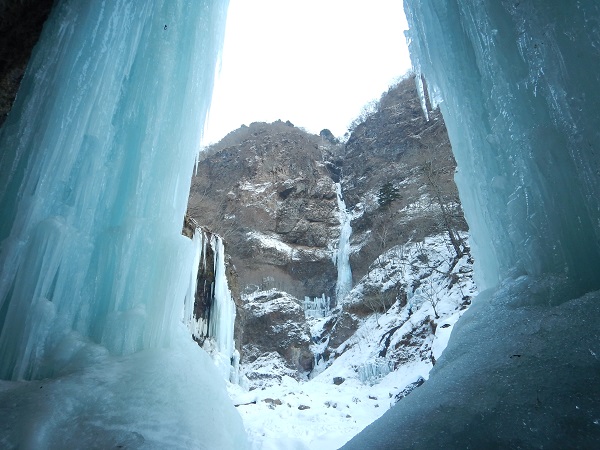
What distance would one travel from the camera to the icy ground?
6.63 m

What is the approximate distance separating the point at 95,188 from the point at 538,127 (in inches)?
125

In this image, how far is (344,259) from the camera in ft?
83.3

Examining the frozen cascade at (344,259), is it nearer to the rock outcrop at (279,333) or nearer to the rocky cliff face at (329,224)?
the rocky cliff face at (329,224)

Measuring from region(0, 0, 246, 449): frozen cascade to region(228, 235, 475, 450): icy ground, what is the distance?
2331mm

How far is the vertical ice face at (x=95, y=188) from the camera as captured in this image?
2803 mm

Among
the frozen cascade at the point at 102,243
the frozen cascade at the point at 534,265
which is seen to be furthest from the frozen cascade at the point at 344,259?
the frozen cascade at the point at 534,265

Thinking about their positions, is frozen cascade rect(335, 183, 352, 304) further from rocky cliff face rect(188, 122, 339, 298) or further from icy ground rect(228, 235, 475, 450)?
icy ground rect(228, 235, 475, 450)

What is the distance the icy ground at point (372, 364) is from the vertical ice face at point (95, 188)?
8.42 feet

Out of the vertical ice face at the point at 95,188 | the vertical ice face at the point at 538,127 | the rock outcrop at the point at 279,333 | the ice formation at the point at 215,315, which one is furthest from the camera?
the rock outcrop at the point at 279,333

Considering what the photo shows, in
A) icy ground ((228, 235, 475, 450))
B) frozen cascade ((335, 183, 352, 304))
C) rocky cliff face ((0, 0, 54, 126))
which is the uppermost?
frozen cascade ((335, 183, 352, 304))

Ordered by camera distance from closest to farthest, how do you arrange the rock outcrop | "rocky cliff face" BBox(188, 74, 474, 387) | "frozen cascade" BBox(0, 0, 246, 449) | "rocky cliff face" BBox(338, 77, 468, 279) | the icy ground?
"frozen cascade" BBox(0, 0, 246, 449) → the icy ground → "rocky cliff face" BBox(188, 74, 474, 387) → the rock outcrop → "rocky cliff face" BBox(338, 77, 468, 279)

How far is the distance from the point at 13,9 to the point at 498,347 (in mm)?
3836

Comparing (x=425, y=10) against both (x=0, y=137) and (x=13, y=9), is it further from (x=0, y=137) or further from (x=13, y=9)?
(x=0, y=137)

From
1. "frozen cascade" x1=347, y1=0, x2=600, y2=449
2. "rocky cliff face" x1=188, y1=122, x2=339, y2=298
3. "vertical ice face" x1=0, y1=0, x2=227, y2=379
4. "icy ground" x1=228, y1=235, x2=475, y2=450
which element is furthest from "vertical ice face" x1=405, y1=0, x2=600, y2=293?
"rocky cliff face" x1=188, y1=122, x2=339, y2=298
